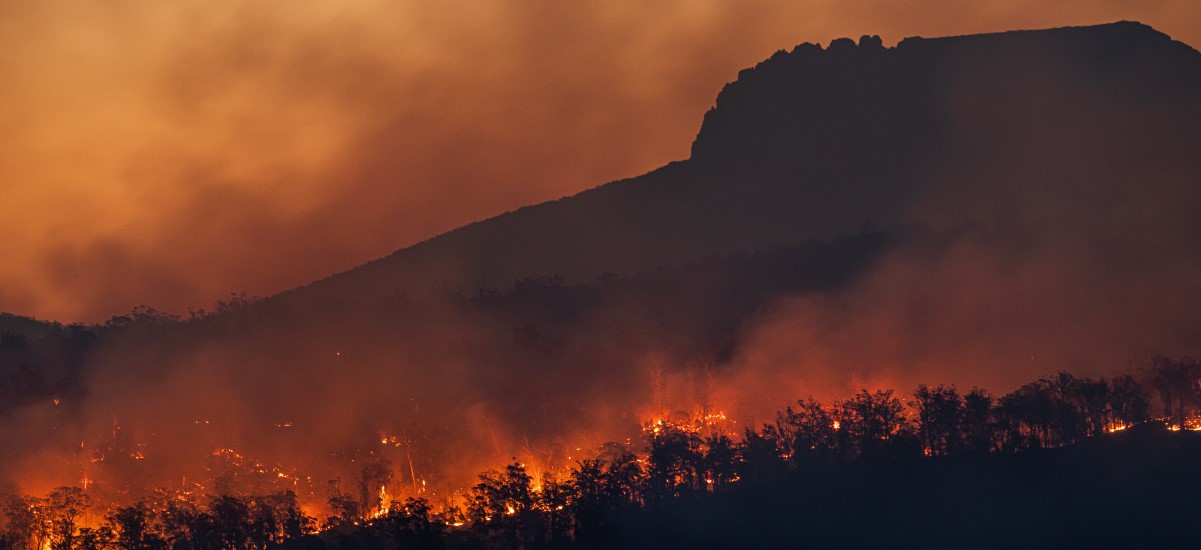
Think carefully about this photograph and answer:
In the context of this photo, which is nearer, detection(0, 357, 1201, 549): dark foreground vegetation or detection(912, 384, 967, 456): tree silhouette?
detection(0, 357, 1201, 549): dark foreground vegetation

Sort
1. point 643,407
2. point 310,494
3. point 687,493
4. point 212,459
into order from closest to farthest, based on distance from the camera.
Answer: point 687,493
point 310,494
point 212,459
point 643,407

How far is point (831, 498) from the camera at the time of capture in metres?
144

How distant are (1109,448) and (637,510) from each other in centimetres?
5516

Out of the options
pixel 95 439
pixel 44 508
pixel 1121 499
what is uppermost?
pixel 95 439

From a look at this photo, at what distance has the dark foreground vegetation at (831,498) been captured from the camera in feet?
445

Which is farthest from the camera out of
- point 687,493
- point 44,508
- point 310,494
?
point 310,494

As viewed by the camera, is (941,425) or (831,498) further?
(941,425)

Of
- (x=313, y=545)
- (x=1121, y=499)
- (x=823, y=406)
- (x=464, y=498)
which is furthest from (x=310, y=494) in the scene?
(x=1121, y=499)

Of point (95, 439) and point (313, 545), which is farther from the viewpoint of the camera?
point (95, 439)

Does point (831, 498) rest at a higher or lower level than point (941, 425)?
lower

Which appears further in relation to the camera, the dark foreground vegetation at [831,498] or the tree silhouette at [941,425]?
the tree silhouette at [941,425]

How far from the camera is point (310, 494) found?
170 m

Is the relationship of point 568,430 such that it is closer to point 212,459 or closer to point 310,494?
point 310,494

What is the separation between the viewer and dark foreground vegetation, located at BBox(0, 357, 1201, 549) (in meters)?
136
